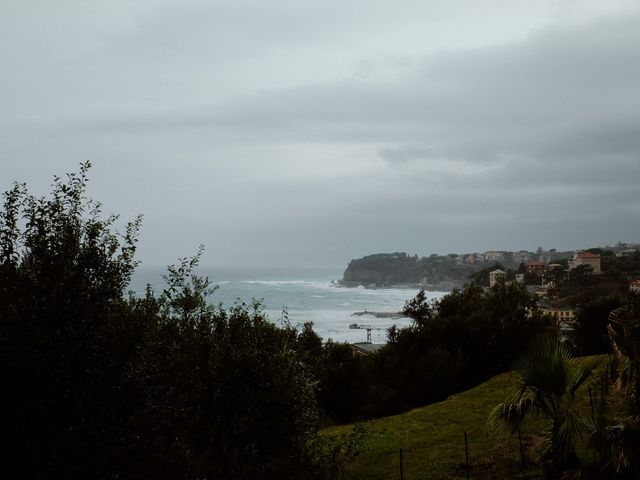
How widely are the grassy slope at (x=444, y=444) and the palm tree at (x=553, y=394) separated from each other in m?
3.47

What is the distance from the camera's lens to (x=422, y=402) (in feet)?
113

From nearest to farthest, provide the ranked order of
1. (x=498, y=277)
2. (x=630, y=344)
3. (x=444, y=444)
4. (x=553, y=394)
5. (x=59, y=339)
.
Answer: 1. (x=59, y=339)
2. (x=630, y=344)
3. (x=553, y=394)
4. (x=444, y=444)
5. (x=498, y=277)

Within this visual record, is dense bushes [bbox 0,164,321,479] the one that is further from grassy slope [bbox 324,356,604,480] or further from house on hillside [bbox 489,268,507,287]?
house on hillside [bbox 489,268,507,287]

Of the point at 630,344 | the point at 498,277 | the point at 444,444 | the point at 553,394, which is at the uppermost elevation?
the point at 498,277

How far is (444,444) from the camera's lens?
1892cm

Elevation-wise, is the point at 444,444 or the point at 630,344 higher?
the point at 630,344

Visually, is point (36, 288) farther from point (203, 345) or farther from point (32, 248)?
point (203, 345)

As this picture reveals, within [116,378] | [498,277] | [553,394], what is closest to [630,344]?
[553,394]

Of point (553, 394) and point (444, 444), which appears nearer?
point (553, 394)

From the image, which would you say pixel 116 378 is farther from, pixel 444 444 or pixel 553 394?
pixel 444 444

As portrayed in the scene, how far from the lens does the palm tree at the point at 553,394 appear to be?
402 inches

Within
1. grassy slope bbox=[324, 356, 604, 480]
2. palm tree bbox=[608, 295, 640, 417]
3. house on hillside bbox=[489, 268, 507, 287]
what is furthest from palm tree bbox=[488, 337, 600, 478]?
house on hillside bbox=[489, 268, 507, 287]

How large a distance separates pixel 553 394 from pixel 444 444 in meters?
9.42

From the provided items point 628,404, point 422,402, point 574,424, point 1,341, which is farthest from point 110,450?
point 422,402
